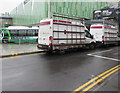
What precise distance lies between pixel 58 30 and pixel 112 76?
20.7 feet

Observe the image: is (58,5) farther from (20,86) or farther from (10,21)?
(10,21)

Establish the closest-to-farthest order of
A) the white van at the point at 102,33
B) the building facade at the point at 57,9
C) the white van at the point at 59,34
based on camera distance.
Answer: the white van at the point at 59,34, the white van at the point at 102,33, the building facade at the point at 57,9

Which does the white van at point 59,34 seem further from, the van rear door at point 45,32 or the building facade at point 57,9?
the building facade at point 57,9

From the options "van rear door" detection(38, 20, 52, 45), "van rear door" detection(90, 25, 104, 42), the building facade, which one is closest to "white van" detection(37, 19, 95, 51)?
"van rear door" detection(38, 20, 52, 45)

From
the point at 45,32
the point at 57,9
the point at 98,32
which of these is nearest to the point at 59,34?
the point at 45,32

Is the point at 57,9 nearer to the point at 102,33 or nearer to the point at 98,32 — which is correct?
the point at 98,32

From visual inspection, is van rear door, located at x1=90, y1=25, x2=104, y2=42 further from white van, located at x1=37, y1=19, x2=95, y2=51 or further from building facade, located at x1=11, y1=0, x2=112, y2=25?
building facade, located at x1=11, y1=0, x2=112, y2=25

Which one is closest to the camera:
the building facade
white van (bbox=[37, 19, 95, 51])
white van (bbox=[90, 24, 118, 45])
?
white van (bbox=[37, 19, 95, 51])

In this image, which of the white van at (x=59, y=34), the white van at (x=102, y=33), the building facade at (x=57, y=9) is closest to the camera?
the white van at (x=59, y=34)

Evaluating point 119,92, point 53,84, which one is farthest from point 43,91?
point 119,92

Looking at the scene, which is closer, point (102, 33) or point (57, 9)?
point (102, 33)

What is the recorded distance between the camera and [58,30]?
10.4 meters

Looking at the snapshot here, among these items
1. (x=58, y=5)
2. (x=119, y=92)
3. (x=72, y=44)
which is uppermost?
(x=58, y=5)

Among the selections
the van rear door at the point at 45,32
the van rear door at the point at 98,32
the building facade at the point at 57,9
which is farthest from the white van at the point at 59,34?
the building facade at the point at 57,9
